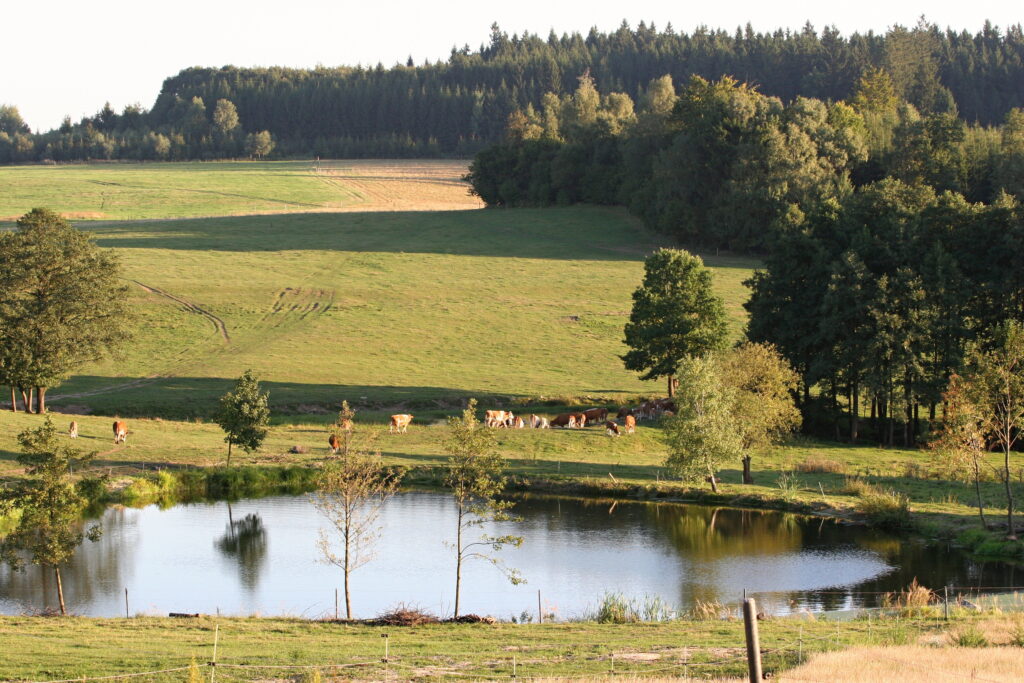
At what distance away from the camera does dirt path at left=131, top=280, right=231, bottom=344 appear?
3051 inches

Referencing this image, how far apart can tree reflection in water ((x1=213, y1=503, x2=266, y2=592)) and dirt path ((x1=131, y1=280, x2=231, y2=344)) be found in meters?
33.6

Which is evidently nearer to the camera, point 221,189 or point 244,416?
point 244,416

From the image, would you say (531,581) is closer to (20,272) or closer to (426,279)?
(20,272)

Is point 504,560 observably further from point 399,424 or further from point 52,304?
point 52,304

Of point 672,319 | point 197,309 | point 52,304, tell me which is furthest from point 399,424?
point 197,309

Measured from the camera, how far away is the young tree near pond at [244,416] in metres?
48.9

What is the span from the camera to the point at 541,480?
49094 millimetres

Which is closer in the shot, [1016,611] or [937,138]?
[1016,611]

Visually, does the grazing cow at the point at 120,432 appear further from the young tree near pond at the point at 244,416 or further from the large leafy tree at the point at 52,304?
the large leafy tree at the point at 52,304

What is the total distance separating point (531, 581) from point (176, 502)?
17807 mm

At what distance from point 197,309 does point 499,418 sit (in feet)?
110

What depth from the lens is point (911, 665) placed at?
2139 centimetres

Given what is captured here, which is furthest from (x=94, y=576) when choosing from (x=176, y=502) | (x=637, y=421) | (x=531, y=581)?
(x=637, y=421)

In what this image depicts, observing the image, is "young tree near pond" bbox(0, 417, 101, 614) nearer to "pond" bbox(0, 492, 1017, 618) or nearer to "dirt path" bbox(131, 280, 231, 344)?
"pond" bbox(0, 492, 1017, 618)
